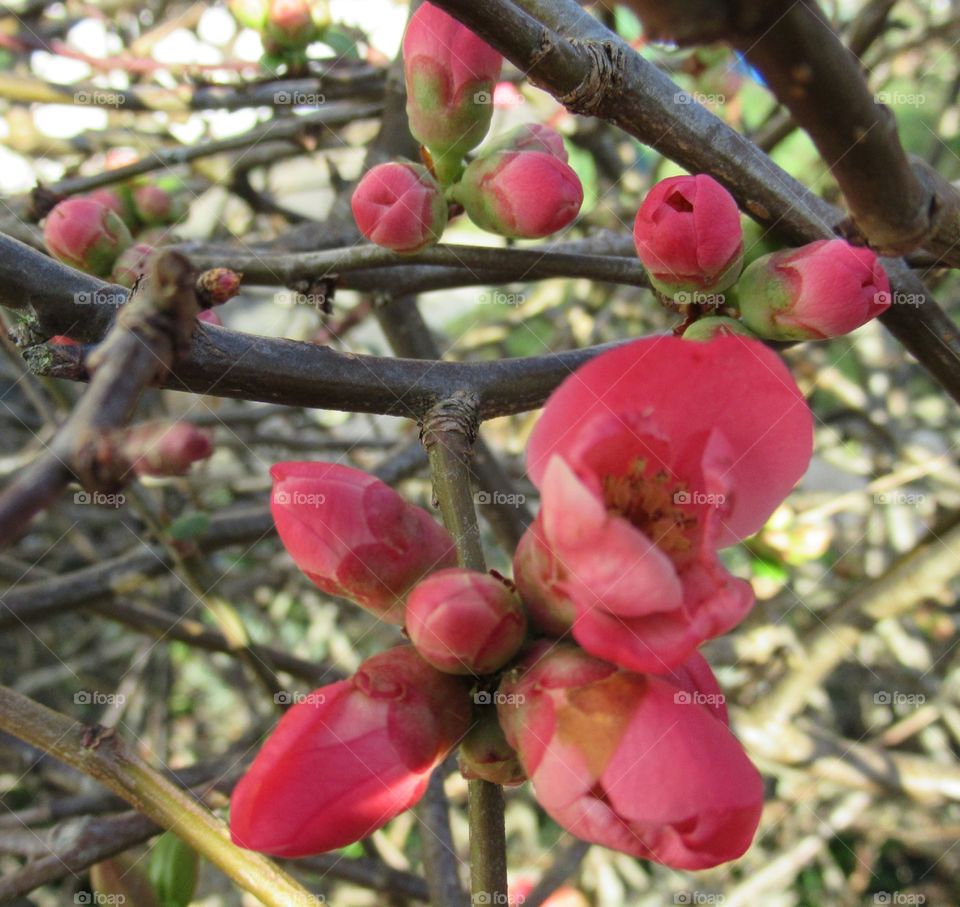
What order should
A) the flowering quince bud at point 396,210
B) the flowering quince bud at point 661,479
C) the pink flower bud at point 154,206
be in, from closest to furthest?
the flowering quince bud at point 661,479
the flowering quince bud at point 396,210
the pink flower bud at point 154,206

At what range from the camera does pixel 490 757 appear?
2.10 feet

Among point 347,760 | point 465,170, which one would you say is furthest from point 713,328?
point 347,760

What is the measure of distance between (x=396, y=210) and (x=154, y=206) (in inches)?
33.2

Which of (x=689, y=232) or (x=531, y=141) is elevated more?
(x=531, y=141)

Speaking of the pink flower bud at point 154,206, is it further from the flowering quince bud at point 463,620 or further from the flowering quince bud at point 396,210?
the flowering quince bud at point 463,620

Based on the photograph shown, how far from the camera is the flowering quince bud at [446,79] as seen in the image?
85cm

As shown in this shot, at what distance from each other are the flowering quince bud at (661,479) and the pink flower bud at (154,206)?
3.81 feet

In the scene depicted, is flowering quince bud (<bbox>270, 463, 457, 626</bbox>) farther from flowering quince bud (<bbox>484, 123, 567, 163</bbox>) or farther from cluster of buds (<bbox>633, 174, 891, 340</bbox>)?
flowering quince bud (<bbox>484, 123, 567, 163</bbox>)

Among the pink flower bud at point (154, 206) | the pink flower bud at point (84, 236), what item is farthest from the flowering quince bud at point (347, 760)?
the pink flower bud at point (154, 206)

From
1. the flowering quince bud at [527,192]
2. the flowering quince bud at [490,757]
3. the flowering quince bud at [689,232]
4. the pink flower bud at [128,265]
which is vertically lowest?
the flowering quince bud at [490,757]

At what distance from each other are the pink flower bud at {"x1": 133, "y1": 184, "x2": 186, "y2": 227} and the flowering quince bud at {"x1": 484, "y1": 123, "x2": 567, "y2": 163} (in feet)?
2.68

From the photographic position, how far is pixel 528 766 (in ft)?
1.93

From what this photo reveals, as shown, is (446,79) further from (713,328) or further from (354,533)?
(354,533)

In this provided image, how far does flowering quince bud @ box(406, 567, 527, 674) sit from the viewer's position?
1.94ft
